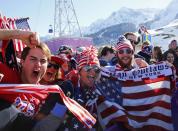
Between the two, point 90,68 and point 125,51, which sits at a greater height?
point 125,51

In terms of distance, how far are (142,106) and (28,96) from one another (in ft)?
9.27

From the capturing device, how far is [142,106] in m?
6.03

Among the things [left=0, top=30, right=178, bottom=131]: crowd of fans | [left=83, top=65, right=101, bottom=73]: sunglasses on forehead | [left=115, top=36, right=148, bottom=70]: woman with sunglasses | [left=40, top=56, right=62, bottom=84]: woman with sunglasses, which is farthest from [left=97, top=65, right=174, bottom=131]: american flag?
[left=40, top=56, right=62, bottom=84]: woman with sunglasses

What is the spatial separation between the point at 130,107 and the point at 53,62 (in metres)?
1.49

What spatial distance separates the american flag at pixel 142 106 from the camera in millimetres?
5711

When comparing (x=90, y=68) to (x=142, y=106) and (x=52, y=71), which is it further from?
(x=142, y=106)

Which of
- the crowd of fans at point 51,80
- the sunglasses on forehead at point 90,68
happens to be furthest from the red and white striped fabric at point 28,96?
the sunglasses on forehead at point 90,68

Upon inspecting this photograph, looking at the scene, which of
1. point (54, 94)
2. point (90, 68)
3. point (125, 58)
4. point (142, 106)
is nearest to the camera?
point (54, 94)

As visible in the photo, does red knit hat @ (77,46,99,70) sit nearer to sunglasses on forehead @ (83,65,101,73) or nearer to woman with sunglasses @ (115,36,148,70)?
sunglasses on forehead @ (83,65,101,73)

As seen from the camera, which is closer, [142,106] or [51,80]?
[51,80]

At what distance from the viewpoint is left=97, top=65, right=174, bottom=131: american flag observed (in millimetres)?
5711

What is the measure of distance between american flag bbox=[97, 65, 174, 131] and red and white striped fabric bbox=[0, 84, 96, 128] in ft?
6.31

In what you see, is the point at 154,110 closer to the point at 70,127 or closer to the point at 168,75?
the point at 168,75

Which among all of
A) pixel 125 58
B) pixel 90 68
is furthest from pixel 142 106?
pixel 90 68
